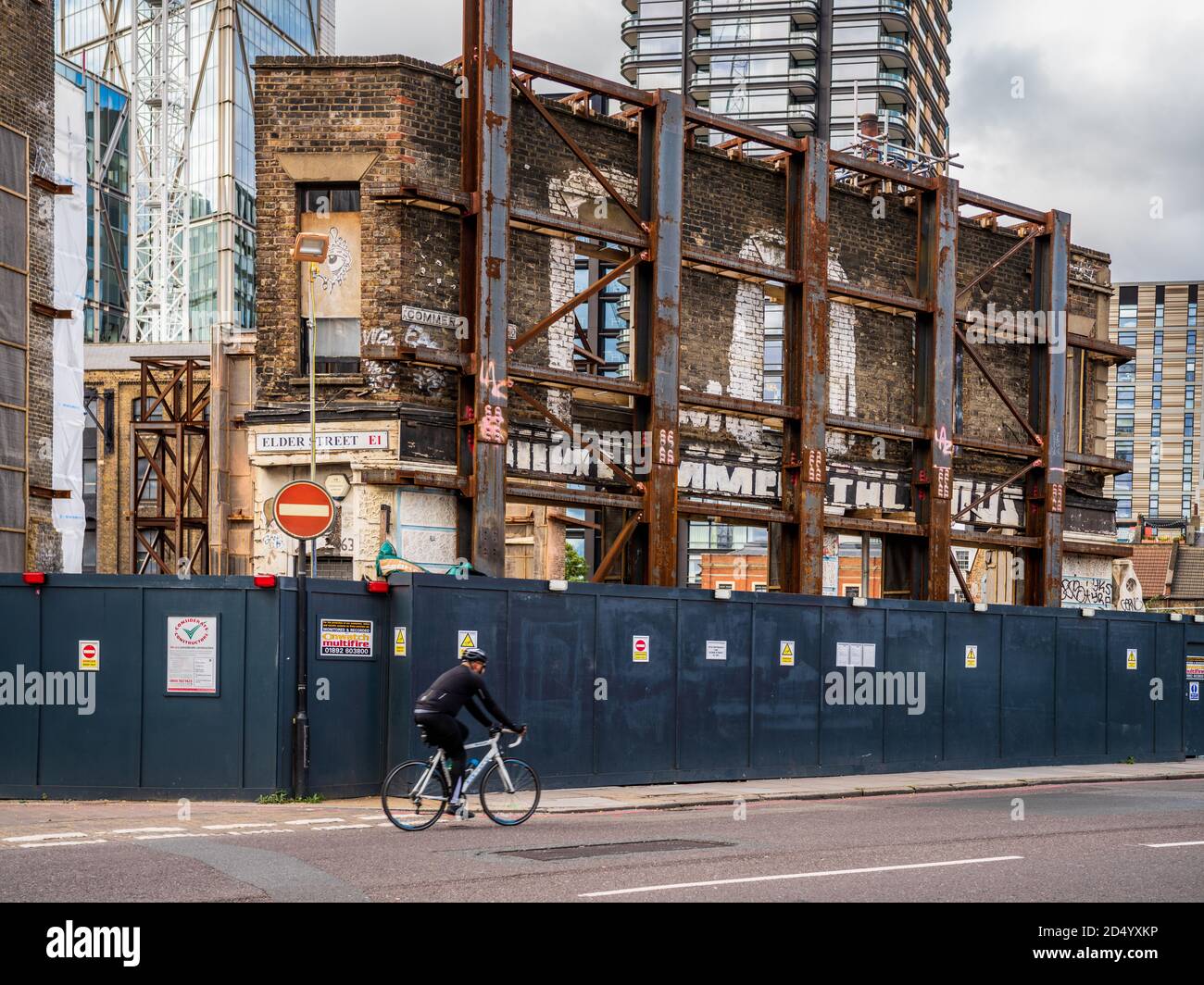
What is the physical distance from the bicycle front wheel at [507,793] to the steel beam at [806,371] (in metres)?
13.0

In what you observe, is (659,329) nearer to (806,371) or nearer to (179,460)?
(806,371)

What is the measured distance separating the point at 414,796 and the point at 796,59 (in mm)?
88732

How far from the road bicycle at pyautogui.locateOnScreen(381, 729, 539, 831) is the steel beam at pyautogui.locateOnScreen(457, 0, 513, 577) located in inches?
317

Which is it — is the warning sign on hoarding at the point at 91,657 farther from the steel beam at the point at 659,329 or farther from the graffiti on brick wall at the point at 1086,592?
the graffiti on brick wall at the point at 1086,592

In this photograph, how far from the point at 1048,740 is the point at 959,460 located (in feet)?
22.8

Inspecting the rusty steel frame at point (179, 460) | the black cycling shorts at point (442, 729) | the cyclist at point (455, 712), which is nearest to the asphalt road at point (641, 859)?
the cyclist at point (455, 712)

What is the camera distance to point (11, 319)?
27.9 meters

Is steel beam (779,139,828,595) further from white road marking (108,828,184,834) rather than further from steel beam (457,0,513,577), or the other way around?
white road marking (108,828,184,834)

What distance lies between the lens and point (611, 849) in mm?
13680

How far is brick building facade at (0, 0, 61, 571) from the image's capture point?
27641 mm

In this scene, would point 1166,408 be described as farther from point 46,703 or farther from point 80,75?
point 46,703

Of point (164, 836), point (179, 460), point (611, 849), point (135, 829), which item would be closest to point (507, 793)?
point (611, 849)

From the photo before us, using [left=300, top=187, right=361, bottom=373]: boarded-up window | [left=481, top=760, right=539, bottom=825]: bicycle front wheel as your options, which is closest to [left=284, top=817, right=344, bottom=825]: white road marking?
[left=481, top=760, right=539, bottom=825]: bicycle front wheel

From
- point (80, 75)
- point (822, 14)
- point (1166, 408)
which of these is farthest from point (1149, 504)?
point (80, 75)
